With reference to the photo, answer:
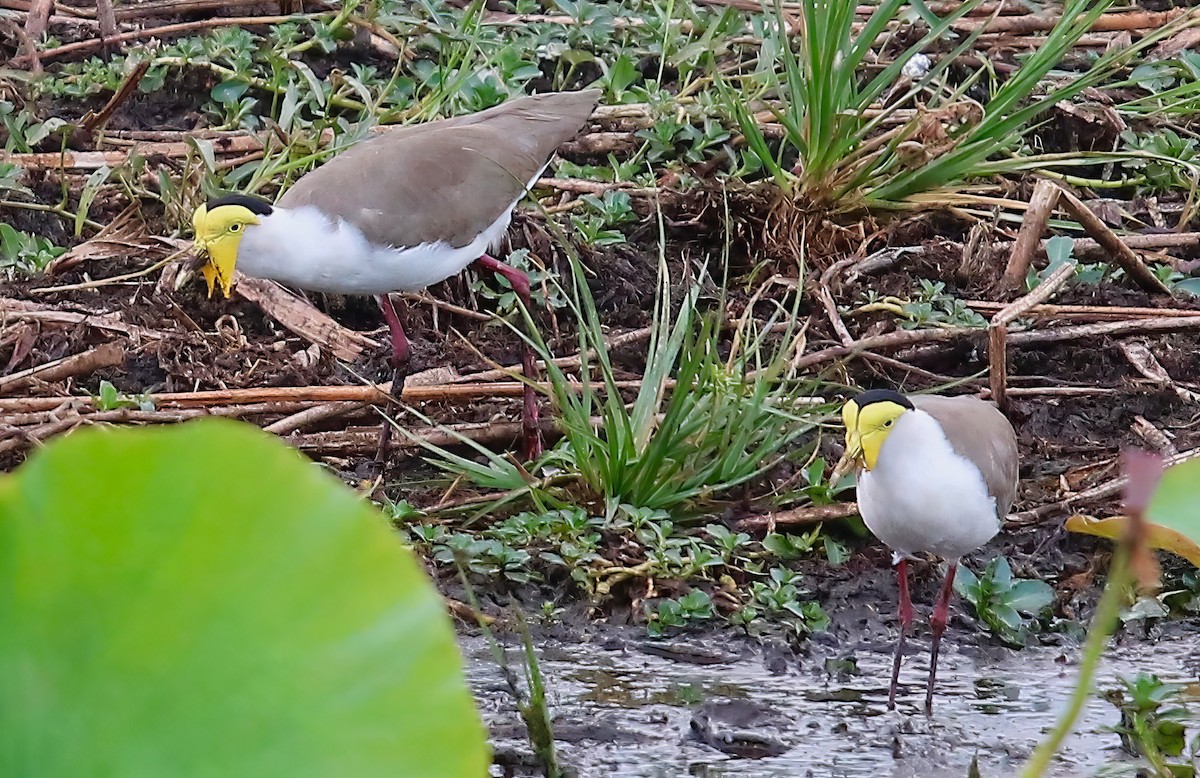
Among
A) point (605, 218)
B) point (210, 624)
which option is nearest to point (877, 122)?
point (605, 218)

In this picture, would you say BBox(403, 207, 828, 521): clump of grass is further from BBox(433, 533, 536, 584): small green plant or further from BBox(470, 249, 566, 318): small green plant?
BBox(470, 249, 566, 318): small green plant

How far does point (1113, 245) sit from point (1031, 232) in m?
0.25

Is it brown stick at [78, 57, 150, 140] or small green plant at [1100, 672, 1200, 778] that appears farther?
brown stick at [78, 57, 150, 140]

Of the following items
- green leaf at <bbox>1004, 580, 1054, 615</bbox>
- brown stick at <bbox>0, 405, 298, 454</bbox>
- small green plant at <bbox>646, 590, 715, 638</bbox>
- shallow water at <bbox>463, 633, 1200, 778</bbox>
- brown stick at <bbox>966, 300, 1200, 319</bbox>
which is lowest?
shallow water at <bbox>463, 633, 1200, 778</bbox>

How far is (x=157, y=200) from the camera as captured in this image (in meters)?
5.53

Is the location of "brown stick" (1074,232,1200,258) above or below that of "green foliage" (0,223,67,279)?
above

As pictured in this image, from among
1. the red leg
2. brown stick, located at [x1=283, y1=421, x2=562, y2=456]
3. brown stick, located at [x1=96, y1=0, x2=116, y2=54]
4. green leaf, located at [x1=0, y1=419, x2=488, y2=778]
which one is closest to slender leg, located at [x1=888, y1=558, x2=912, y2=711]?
brown stick, located at [x1=283, y1=421, x2=562, y2=456]

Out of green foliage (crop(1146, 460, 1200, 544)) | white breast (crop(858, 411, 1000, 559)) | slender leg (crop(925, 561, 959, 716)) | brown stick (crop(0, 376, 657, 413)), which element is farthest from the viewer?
brown stick (crop(0, 376, 657, 413))

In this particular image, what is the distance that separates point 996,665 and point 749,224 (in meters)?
2.14

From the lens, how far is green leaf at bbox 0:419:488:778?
1189 mm

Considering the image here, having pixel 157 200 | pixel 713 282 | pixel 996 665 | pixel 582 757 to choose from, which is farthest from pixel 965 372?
pixel 157 200

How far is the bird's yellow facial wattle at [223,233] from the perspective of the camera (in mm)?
4398

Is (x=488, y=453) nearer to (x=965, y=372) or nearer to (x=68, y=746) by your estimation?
(x=965, y=372)

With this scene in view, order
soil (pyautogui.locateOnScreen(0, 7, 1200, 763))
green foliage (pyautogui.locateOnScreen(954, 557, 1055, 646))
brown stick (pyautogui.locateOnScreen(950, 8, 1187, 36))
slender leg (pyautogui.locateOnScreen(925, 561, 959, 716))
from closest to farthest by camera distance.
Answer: soil (pyautogui.locateOnScreen(0, 7, 1200, 763)) < slender leg (pyautogui.locateOnScreen(925, 561, 959, 716)) < green foliage (pyautogui.locateOnScreen(954, 557, 1055, 646)) < brown stick (pyautogui.locateOnScreen(950, 8, 1187, 36))
